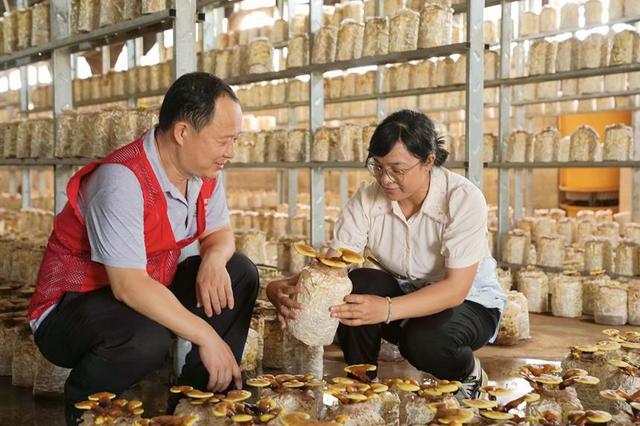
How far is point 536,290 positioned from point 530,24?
2.90 metres

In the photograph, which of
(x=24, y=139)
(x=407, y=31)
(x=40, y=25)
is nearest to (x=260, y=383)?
(x=407, y=31)

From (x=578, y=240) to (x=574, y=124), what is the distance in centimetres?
440

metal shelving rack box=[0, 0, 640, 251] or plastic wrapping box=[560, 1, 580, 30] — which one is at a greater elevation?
plastic wrapping box=[560, 1, 580, 30]

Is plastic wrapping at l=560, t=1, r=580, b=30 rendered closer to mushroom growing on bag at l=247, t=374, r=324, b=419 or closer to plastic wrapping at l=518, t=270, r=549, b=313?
plastic wrapping at l=518, t=270, r=549, b=313

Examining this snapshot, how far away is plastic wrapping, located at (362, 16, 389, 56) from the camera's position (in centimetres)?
437

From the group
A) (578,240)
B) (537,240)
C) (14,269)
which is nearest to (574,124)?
(578,240)

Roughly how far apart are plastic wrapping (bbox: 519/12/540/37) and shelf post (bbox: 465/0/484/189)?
9.60 ft

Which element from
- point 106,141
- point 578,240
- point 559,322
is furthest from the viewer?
point 578,240

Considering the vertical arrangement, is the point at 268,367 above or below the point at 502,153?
below

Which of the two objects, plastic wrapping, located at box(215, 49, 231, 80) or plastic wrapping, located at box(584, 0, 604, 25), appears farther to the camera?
plastic wrapping, located at box(584, 0, 604, 25)

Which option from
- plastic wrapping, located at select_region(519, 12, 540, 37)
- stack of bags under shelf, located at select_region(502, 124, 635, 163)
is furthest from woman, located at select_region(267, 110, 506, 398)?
plastic wrapping, located at select_region(519, 12, 540, 37)

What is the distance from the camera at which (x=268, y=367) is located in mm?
3215

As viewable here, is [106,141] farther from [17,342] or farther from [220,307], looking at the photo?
[220,307]

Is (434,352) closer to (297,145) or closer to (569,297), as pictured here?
(569,297)
